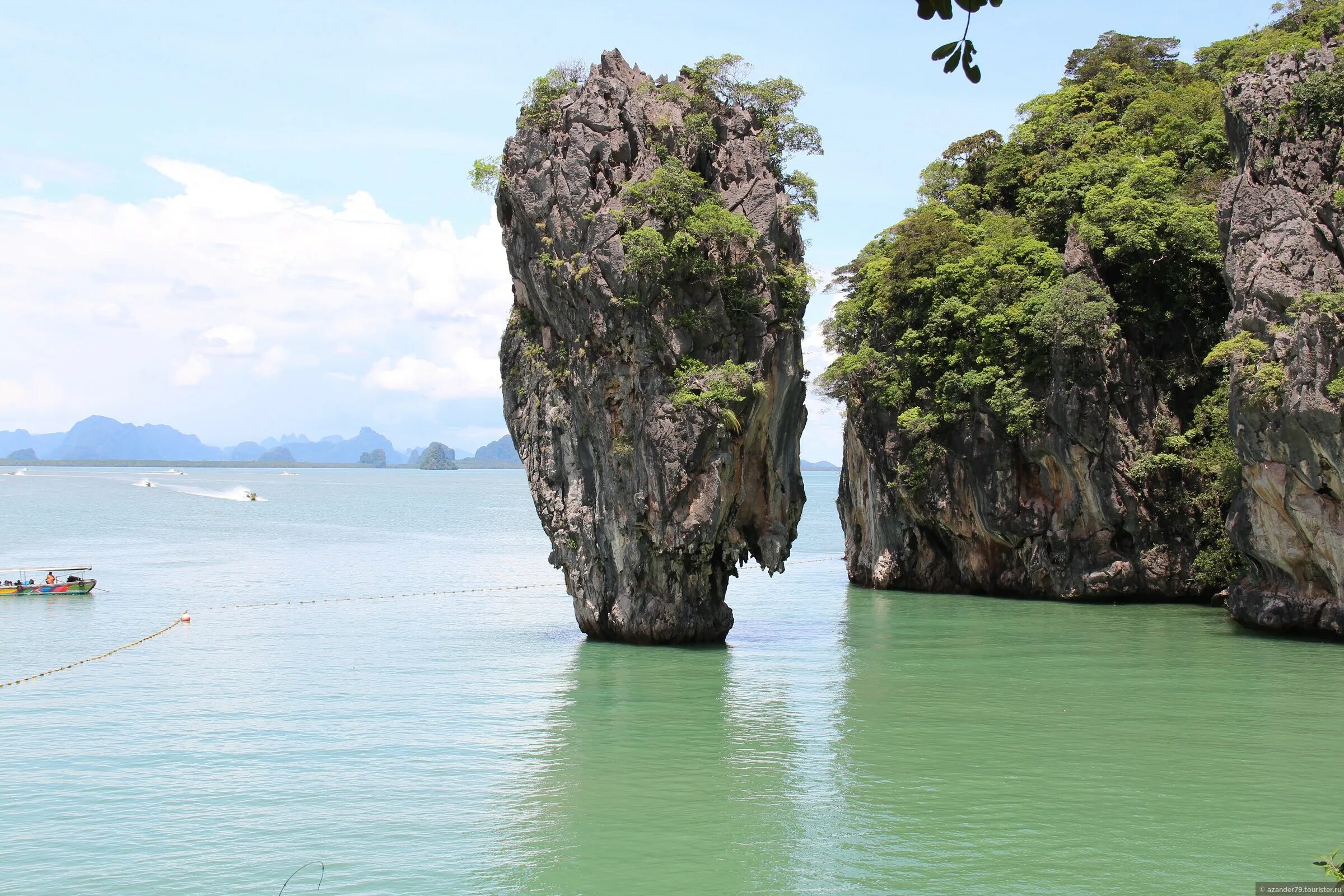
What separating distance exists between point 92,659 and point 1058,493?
91.0 feet

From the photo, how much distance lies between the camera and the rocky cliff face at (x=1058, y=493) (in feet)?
116

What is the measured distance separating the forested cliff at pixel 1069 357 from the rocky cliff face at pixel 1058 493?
0.06 metres

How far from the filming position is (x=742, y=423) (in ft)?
87.9

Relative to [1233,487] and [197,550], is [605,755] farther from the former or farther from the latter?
[197,550]

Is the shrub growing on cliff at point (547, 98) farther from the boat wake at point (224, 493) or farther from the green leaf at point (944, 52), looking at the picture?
the boat wake at point (224, 493)

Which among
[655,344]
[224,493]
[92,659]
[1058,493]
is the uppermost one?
[655,344]

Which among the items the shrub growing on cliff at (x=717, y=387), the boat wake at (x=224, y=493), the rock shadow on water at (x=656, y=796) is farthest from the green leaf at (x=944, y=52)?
the boat wake at (x=224, y=493)

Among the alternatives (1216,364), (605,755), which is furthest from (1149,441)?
(605,755)

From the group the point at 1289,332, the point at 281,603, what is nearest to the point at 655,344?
the point at 1289,332

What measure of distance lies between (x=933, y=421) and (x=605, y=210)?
1578 cm

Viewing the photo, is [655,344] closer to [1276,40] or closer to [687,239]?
[687,239]

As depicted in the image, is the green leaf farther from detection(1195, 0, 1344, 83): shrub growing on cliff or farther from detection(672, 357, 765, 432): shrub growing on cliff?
detection(1195, 0, 1344, 83): shrub growing on cliff

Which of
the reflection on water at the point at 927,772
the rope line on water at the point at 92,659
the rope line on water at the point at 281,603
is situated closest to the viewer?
the reflection on water at the point at 927,772

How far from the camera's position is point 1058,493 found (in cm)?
3684
